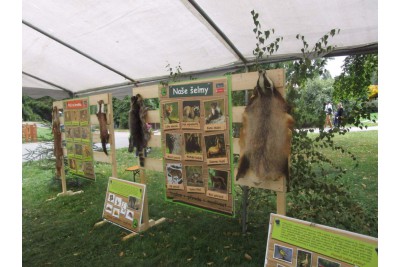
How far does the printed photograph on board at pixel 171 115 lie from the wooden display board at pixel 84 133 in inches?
43.3

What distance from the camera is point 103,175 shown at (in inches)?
255

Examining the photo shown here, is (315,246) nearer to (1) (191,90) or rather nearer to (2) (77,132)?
(1) (191,90)

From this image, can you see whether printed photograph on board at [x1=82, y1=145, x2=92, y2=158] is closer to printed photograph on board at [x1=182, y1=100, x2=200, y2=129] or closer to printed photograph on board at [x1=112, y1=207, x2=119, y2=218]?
printed photograph on board at [x1=112, y1=207, x2=119, y2=218]

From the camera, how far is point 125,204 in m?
3.19

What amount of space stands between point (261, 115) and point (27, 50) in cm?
372

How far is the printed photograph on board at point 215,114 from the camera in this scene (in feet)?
7.37

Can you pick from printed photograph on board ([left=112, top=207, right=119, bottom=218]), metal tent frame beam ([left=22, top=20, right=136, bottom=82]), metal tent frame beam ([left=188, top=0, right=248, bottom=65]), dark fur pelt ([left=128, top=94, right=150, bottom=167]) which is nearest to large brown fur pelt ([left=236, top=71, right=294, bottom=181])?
metal tent frame beam ([left=188, top=0, right=248, bottom=65])

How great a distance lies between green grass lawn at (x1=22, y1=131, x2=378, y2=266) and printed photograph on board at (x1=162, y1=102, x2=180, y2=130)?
1363 millimetres

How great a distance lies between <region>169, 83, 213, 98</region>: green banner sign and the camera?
2.31 metres

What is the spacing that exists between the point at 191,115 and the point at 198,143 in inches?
11.0

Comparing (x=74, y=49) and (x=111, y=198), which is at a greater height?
(x=74, y=49)

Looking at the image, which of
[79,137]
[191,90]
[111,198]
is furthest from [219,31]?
[79,137]

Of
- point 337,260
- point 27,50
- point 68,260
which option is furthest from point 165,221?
point 27,50

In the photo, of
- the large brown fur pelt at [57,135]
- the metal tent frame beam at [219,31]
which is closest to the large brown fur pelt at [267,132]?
the metal tent frame beam at [219,31]
